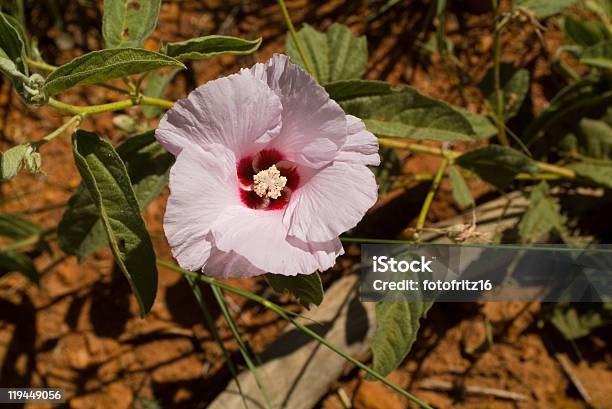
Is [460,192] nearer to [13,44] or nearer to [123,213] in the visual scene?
[123,213]

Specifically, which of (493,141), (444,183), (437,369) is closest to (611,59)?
(493,141)

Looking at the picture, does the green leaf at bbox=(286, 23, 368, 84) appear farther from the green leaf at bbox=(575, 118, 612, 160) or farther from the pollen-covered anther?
the green leaf at bbox=(575, 118, 612, 160)

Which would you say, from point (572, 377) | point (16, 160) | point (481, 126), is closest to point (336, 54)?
point (481, 126)

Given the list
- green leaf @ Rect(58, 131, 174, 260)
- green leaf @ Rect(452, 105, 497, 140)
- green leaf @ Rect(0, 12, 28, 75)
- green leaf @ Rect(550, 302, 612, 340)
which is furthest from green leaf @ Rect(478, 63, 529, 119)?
green leaf @ Rect(0, 12, 28, 75)

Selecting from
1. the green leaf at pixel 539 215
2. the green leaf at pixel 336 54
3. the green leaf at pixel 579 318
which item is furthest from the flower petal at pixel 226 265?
the green leaf at pixel 579 318

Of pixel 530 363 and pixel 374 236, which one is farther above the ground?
pixel 374 236

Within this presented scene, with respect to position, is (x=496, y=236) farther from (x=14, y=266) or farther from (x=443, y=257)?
(x=14, y=266)
